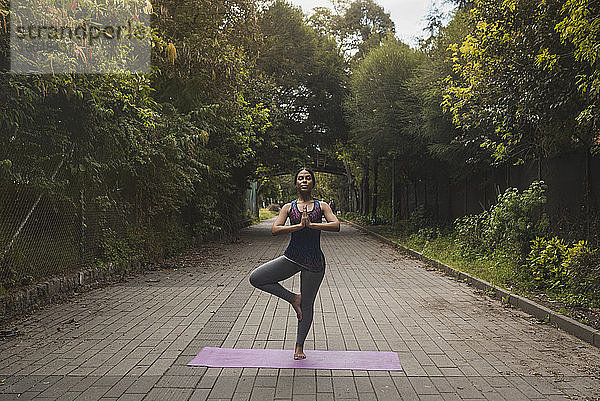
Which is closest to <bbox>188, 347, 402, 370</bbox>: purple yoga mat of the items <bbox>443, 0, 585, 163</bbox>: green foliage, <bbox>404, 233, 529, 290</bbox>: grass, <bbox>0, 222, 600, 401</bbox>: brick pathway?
<bbox>0, 222, 600, 401</bbox>: brick pathway

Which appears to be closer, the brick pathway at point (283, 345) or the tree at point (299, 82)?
the brick pathway at point (283, 345)

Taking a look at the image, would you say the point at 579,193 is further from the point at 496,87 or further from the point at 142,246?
the point at 142,246

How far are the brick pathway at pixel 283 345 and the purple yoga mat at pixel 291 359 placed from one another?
5.6 inches

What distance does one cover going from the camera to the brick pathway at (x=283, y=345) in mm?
4504

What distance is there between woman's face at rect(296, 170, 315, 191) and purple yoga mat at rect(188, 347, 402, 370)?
5.52 ft

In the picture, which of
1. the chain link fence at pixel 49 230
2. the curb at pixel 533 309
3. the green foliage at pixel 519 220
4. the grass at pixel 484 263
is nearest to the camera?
the curb at pixel 533 309

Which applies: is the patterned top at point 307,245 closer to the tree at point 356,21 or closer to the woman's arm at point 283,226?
the woman's arm at point 283,226

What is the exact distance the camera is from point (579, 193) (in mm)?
10984

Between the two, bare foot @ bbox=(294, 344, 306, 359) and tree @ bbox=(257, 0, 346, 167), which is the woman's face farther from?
tree @ bbox=(257, 0, 346, 167)

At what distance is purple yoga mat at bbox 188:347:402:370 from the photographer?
203 inches

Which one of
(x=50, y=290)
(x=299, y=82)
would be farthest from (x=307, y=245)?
(x=299, y=82)

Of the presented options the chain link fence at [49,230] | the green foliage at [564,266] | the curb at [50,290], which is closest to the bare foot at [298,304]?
the curb at [50,290]

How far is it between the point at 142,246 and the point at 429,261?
7256 millimetres

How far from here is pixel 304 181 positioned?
529cm
